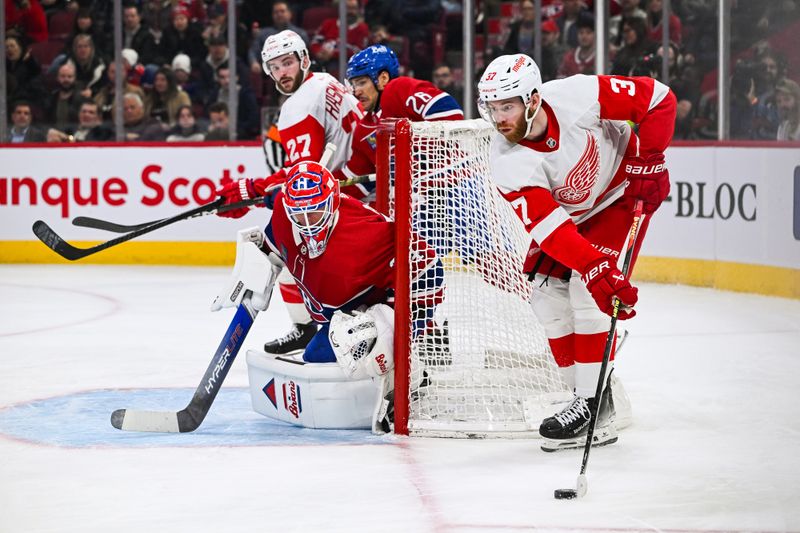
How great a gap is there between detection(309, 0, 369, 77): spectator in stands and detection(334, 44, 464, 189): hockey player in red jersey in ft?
11.6

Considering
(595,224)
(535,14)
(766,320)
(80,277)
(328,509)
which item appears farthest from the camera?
(535,14)

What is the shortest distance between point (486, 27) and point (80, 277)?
2938mm

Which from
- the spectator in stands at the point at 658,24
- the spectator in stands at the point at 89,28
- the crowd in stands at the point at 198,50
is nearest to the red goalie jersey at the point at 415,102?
the spectator in stands at the point at 658,24

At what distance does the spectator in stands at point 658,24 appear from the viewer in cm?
698

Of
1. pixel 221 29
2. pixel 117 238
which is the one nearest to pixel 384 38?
pixel 221 29

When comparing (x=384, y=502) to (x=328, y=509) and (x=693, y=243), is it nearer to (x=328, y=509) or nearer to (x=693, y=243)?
(x=328, y=509)

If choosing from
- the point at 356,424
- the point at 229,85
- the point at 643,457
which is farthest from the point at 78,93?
the point at 643,457

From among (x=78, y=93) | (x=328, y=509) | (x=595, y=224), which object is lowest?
(x=328, y=509)

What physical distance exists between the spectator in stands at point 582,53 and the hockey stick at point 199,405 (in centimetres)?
444

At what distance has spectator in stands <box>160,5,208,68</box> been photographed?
7.92 meters

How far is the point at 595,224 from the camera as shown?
3205 mm

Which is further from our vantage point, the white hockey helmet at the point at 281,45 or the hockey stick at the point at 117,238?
the white hockey helmet at the point at 281,45

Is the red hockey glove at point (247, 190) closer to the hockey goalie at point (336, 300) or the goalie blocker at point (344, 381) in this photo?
the hockey goalie at point (336, 300)

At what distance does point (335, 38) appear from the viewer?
7875 mm
